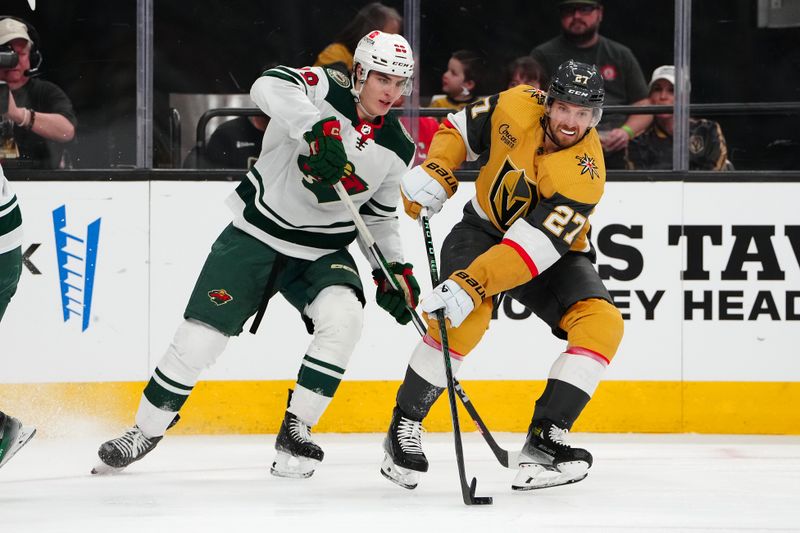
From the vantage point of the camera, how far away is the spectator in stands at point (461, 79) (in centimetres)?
425

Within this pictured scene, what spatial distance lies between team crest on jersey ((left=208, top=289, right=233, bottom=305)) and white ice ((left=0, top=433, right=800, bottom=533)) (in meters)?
0.46

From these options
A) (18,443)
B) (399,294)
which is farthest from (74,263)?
(399,294)

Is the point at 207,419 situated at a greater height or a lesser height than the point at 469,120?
lesser

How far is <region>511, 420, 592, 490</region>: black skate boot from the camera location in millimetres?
2949

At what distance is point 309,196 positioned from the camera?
3.22m

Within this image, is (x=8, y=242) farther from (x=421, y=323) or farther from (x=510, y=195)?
(x=510, y=195)

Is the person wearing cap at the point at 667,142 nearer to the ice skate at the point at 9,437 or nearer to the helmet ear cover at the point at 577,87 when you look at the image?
the helmet ear cover at the point at 577,87

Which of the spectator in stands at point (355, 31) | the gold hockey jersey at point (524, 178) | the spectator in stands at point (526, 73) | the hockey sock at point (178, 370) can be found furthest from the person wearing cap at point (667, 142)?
the hockey sock at point (178, 370)

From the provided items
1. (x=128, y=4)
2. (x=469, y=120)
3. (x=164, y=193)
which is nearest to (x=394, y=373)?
(x=164, y=193)

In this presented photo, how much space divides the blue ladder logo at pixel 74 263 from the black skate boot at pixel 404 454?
1.46 meters

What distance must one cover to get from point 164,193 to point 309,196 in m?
1.01

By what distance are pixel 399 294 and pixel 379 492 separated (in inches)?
20.4

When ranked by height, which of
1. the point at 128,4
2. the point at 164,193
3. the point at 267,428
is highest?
the point at 128,4

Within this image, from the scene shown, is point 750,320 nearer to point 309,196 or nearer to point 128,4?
point 309,196
